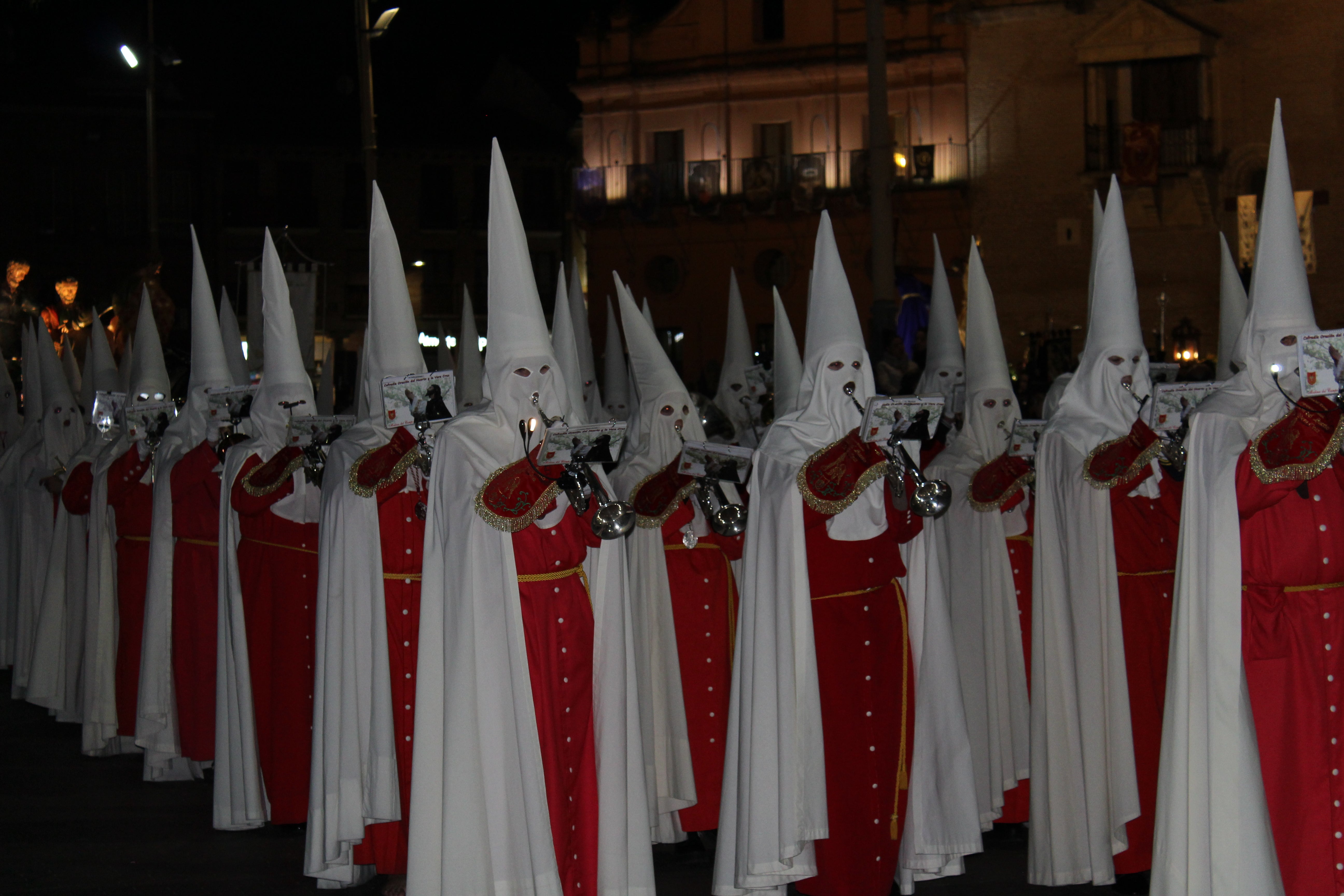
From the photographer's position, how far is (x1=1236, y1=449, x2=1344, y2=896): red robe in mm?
5188

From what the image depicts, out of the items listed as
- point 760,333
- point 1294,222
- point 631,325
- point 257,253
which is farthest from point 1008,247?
point 257,253

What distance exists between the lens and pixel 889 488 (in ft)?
20.6

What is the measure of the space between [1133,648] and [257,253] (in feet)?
123

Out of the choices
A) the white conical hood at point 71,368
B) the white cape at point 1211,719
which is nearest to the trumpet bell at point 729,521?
the white cape at point 1211,719

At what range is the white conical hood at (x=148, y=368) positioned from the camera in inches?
410

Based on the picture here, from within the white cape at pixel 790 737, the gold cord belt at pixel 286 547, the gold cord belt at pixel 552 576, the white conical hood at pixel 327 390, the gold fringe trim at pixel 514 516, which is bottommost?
the white cape at pixel 790 737

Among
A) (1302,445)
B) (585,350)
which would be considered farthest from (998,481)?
(585,350)

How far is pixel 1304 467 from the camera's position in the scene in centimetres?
497

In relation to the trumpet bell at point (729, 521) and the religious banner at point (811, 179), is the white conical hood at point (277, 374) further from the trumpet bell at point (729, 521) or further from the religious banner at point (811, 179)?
the religious banner at point (811, 179)

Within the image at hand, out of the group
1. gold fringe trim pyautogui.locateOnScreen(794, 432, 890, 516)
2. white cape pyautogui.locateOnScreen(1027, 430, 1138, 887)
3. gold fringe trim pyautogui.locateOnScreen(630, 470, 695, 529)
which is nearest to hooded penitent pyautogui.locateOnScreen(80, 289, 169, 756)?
gold fringe trim pyautogui.locateOnScreen(630, 470, 695, 529)

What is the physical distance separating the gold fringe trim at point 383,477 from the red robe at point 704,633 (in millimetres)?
1623

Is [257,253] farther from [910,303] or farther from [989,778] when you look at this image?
[989,778]

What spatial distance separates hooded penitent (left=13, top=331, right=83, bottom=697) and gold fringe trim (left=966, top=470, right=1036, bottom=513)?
8.19 m

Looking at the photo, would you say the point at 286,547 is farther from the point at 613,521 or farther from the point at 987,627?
the point at 987,627
